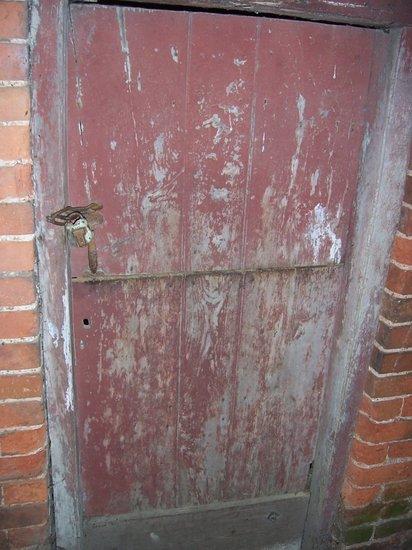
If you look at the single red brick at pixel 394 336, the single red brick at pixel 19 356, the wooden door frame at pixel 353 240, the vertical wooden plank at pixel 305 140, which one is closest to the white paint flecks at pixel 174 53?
the wooden door frame at pixel 353 240

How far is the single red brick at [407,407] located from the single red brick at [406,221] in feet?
1.98

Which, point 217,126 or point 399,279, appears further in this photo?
point 399,279

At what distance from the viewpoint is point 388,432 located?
6.33 ft

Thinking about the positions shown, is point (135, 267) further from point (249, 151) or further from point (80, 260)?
point (249, 151)

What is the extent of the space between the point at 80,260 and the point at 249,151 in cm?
59

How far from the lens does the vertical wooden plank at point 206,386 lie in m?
1.76

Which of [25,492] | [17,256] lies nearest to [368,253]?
[17,256]

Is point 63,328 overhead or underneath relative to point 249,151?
underneath

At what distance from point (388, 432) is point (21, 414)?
1.24 m

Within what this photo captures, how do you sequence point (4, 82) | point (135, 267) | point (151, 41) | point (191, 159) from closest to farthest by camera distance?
point (4, 82), point (151, 41), point (191, 159), point (135, 267)

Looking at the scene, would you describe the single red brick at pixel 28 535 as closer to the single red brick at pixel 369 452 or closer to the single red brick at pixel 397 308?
the single red brick at pixel 369 452

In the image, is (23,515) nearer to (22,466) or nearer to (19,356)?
(22,466)

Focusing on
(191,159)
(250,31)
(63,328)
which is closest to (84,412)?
(63,328)

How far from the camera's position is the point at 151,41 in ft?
4.61
